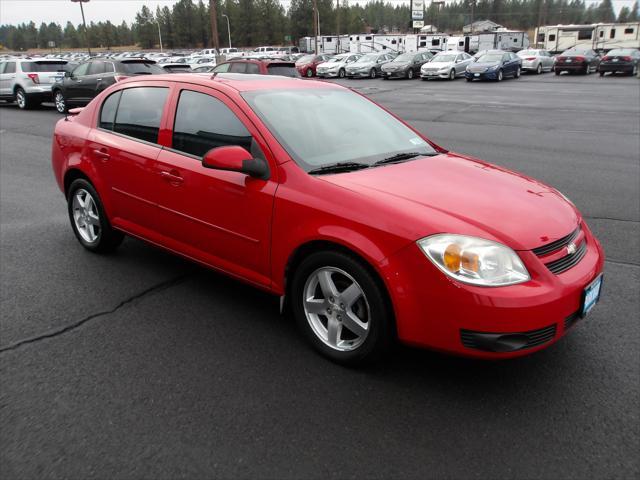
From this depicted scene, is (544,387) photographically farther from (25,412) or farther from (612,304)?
(25,412)

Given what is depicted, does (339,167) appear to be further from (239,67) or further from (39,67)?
(39,67)

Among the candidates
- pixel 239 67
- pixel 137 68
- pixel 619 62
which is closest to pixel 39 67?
pixel 137 68

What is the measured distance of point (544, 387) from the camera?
2973 millimetres

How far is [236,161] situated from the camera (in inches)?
127

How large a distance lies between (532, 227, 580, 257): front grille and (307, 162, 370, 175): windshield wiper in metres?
1.18

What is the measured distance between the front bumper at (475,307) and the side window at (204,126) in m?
1.42

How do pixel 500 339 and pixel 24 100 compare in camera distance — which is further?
pixel 24 100

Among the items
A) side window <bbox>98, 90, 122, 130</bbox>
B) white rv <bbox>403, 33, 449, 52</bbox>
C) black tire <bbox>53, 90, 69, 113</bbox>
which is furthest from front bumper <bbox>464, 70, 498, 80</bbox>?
white rv <bbox>403, 33, 449, 52</bbox>

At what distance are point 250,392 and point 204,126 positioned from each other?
6.15 feet

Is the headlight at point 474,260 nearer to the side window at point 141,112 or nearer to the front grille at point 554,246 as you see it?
the front grille at point 554,246

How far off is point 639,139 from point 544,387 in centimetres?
1039

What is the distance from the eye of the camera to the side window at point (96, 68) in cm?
1602

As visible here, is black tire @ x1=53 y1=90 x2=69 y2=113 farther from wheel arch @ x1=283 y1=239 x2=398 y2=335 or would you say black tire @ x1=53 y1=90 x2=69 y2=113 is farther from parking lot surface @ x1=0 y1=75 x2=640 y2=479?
wheel arch @ x1=283 y1=239 x2=398 y2=335

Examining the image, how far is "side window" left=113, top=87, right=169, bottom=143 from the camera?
417cm
